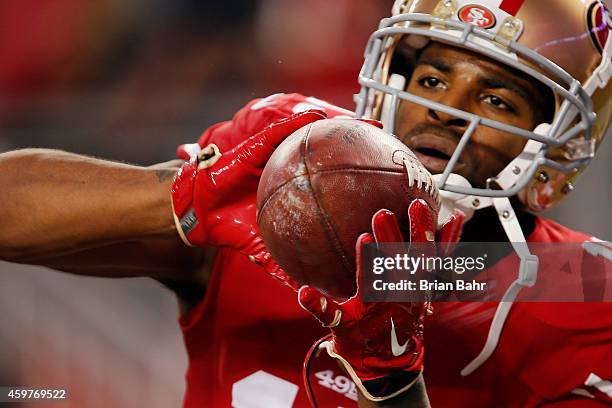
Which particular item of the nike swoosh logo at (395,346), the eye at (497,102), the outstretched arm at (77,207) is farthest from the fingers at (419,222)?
the eye at (497,102)

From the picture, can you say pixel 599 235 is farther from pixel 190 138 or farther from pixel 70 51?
pixel 70 51

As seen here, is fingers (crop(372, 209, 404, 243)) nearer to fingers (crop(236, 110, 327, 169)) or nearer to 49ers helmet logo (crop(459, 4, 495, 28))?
fingers (crop(236, 110, 327, 169))

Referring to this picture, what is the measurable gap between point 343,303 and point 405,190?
165 mm

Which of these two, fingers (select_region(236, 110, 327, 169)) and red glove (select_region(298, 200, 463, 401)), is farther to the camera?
fingers (select_region(236, 110, 327, 169))

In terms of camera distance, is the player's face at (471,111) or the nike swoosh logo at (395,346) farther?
the player's face at (471,111)

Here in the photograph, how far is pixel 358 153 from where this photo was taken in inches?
40.4

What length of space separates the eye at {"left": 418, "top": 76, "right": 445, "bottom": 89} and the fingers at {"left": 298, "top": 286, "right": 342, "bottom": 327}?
608 mm

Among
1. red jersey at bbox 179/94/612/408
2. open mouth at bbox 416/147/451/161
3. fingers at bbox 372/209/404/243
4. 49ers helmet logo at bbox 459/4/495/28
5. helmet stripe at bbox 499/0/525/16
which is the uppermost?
helmet stripe at bbox 499/0/525/16

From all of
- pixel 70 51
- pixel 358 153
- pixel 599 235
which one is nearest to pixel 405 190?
pixel 358 153

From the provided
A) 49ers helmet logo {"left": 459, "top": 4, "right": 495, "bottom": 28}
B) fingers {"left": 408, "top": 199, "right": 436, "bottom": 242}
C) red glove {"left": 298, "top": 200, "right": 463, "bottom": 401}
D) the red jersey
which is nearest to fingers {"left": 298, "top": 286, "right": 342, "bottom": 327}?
red glove {"left": 298, "top": 200, "right": 463, "bottom": 401}

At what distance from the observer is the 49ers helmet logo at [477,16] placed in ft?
4.64

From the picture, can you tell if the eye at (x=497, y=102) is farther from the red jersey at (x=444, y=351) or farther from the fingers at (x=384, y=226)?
the fingers at (x=384, y=226)

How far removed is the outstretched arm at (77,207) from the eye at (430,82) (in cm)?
52

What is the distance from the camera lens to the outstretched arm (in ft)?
3.92
